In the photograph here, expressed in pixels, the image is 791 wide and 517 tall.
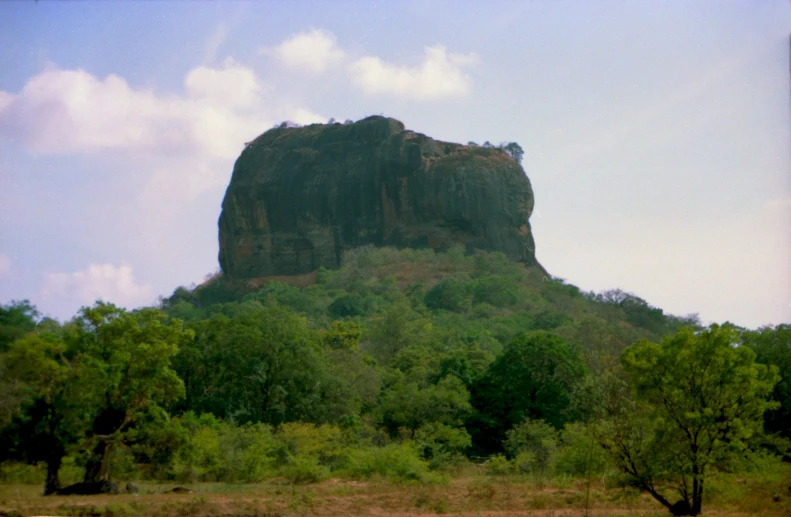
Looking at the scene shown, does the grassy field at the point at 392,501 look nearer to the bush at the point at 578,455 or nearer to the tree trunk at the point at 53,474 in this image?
the tree trunk at the point at 53,474

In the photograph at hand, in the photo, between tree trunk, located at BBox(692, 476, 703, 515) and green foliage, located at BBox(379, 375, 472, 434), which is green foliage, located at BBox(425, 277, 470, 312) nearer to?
green foliage, located at BBox(379, 375, 472, 434)

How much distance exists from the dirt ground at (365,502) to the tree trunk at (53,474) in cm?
28

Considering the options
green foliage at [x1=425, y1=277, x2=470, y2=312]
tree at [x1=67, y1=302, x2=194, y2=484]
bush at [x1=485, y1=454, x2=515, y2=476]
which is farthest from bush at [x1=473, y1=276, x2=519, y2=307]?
tree at [x1=67, y1=302, x2=194, y2=484]

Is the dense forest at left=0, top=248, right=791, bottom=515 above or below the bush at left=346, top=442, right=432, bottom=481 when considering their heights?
above

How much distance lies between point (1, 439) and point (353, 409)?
46.1ft

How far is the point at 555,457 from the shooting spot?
24109 mm

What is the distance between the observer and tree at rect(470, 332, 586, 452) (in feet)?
97.0

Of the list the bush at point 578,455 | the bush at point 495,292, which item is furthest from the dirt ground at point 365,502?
the bush at point 495,292

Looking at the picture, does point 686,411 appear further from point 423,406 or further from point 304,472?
point 423,406

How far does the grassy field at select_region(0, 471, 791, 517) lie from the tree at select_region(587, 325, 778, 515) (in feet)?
2.37

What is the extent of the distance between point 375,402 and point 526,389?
5.57 meters

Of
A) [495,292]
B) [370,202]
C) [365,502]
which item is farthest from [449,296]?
[365,502]

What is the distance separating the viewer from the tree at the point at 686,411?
15562mm

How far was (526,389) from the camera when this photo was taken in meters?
30.1
